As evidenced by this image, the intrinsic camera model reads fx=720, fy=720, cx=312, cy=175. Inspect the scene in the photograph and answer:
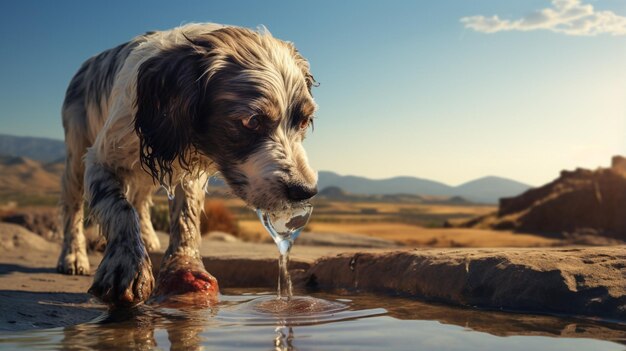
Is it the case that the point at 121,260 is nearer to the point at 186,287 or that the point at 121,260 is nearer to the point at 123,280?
the point at 123,280

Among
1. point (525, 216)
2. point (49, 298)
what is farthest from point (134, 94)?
point (525, 216)

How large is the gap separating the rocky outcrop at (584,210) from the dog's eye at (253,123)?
735 inches

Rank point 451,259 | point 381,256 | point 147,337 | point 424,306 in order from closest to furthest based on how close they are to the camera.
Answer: point 147,337, point 424,306, point 451,259, point 381,256

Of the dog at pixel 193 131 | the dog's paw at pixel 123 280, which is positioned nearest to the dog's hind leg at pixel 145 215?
the dog at pixel 193 131

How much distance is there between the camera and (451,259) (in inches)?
203

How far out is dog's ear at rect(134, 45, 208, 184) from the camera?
16.0 ft

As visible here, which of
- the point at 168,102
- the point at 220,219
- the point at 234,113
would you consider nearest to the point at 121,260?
the point at 168,102

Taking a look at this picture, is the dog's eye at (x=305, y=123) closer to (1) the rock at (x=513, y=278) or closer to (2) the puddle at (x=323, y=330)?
(2) the puddle at (x=323, y=330)

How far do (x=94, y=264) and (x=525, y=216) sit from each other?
61.0ft

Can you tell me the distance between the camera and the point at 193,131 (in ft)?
16.2

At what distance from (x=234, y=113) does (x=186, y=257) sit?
5.01 feet

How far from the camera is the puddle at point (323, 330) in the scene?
3.30m

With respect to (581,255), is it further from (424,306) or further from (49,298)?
(49,298)

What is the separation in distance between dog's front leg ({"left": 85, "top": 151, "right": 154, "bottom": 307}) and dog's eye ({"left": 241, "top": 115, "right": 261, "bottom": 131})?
1115 mm
